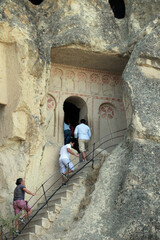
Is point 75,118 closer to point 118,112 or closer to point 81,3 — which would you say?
point 118,112

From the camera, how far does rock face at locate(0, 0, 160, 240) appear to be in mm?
11219

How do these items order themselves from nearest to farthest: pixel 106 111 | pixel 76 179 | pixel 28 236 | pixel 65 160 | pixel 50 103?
pixel 28 236 < pixel 76 179 < pixel 65 160 < pixel 50 103 < pixel 106 111

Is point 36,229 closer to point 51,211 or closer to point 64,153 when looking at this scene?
point 51,211

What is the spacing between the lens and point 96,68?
16.5 m

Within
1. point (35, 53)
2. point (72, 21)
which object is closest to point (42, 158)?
point (35, 53)

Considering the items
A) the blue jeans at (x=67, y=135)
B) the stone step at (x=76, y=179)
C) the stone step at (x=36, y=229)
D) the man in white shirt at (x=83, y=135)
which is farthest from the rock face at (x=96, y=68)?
the stone step at (x=36, y=229)

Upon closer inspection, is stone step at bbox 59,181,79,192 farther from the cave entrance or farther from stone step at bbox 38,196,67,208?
the cave entrance

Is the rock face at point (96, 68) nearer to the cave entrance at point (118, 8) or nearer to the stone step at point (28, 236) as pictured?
the stone step at point (28, 236)

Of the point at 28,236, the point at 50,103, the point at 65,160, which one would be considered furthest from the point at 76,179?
the point at 50,103

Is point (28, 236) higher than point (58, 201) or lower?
lower

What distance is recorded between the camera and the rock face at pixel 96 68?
11.2 meters

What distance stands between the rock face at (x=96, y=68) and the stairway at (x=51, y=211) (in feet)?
2.53

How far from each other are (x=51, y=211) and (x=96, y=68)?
602 centimetres

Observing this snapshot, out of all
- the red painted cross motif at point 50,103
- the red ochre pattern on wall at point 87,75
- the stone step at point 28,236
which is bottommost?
the stone step at point 28,236
